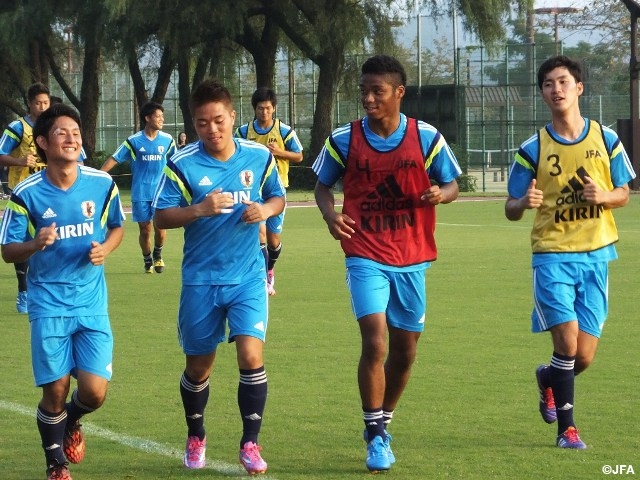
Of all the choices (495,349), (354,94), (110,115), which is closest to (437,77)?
(110,115)

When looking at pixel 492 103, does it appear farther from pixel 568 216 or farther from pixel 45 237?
pixel 45 237

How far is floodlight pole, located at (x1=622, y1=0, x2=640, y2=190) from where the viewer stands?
33094mm

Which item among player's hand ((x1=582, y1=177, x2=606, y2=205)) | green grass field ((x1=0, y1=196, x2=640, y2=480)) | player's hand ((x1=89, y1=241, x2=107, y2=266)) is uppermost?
player's hand ((x1=582, y1=177, x2=606, y2=205))

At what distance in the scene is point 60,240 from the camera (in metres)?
6.14

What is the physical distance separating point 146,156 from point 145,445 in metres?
10.2

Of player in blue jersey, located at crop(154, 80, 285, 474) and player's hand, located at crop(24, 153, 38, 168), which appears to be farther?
player's hand, located at crop(24, 153, 38, 168)

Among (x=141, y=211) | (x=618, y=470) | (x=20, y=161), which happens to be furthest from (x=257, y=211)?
(x=141, y=211)

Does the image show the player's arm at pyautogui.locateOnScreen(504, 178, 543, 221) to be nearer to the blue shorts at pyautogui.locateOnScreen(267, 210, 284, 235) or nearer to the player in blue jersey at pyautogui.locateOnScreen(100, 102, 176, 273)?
the blue shorts at pyautogui.locateOnScreen(267, 210, 284, 235)

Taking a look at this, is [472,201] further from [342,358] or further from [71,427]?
[71,427]

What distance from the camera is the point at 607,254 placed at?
22.9ft

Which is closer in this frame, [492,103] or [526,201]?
[526,201]

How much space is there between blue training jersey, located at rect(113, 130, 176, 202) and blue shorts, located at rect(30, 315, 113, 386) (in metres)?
10.5

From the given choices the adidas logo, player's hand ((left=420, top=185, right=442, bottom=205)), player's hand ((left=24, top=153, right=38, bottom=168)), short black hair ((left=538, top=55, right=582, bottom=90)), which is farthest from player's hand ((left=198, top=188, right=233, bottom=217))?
player's hand ((left=24, top=153, right=38, bottom=168))

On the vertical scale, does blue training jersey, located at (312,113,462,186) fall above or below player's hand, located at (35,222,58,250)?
above
